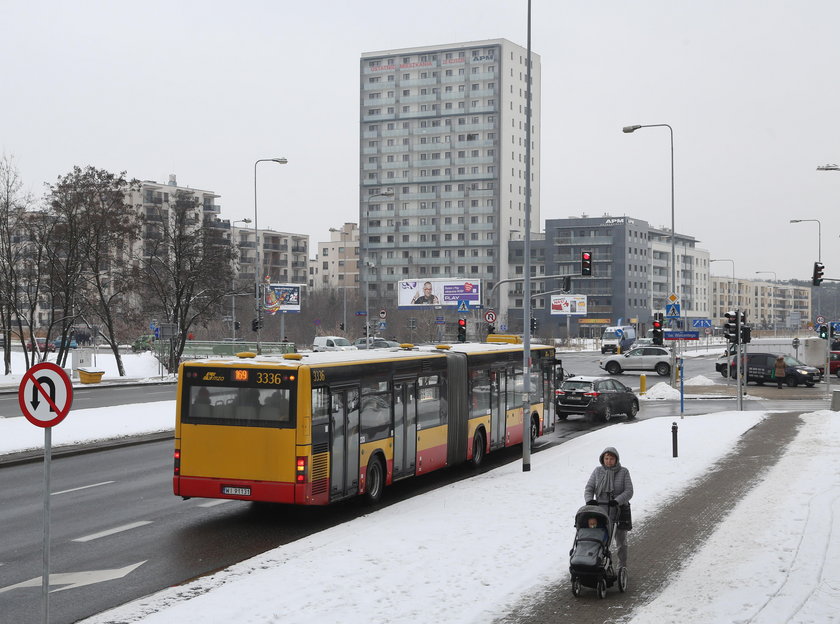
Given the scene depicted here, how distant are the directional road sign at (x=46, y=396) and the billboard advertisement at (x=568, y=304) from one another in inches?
4713

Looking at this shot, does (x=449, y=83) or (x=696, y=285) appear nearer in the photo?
(x=449, y=83)

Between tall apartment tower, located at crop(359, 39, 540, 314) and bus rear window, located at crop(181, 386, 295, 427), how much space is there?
5204 inches

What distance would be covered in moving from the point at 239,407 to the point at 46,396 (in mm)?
5391

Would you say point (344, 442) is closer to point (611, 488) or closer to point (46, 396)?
point (611, 488)

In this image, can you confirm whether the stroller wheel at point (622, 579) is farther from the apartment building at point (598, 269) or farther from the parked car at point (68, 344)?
the apartment building at point (598, 269)

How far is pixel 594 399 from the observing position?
31.7 metres

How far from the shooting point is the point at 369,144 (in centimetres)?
15262

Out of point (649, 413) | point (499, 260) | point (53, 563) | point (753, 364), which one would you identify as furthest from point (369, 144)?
point (53, 563)

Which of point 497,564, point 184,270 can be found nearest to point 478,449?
point 497,564

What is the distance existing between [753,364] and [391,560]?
41.6 m

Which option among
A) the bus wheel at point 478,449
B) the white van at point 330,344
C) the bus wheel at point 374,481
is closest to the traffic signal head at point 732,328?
the bus wheel at point 478,449

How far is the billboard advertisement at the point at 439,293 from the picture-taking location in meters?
105

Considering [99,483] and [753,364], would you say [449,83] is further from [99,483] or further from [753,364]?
[99,483]

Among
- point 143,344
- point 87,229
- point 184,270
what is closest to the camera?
point 87,229
